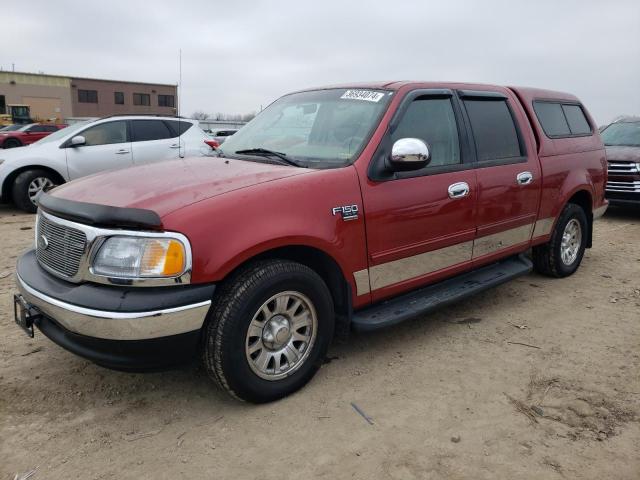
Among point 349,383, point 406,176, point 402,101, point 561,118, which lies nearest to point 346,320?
point 349,383

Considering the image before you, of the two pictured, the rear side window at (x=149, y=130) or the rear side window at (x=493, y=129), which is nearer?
the rear side window at (x=493, y=129)

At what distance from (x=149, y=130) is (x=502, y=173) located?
7.03 metres

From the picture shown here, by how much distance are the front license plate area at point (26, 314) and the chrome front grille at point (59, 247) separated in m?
0.23

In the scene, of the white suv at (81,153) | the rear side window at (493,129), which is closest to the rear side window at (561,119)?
the rear side window at (493,129)

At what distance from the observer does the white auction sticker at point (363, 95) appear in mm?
3691

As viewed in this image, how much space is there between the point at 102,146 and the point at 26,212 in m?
1.66

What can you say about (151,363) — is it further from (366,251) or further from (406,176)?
(406,176)

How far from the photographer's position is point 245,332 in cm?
278

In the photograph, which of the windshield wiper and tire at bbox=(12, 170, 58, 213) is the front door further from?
tire at bbox=(12, 170, 58, 213)

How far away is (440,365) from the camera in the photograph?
11.7 ft

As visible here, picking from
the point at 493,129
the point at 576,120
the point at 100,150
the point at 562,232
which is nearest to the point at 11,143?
the point at 100,150

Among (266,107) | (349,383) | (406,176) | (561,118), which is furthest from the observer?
(561,118)

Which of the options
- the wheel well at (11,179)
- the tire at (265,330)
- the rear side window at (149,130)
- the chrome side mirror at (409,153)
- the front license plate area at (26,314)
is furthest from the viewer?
the rear side window at (149,130)

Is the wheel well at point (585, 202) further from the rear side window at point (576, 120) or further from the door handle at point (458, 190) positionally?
the door handle at point (458, 190)
